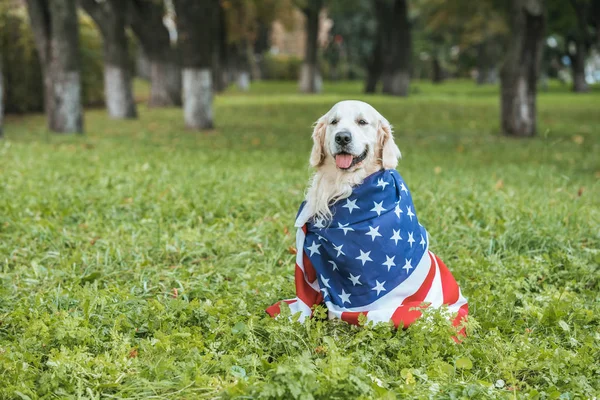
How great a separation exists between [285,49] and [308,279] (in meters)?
77.8

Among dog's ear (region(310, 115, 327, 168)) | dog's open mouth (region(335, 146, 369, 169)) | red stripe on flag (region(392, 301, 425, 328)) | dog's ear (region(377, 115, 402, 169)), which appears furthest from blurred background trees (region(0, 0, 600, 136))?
red stripe on flag (region(392, 301, 425, 328))

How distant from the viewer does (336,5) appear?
32.8 m

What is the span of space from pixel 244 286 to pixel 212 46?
11.0 meters

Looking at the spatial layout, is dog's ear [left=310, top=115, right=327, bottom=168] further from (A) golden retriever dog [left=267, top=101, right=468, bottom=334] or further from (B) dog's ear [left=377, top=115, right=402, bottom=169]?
(B) dog's ear [left=377, top=115, right=402, bottom=169]

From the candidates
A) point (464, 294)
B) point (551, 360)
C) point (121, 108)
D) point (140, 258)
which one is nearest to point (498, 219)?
point (464, 294)

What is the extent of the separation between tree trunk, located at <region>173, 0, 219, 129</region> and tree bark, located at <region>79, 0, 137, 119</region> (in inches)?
176

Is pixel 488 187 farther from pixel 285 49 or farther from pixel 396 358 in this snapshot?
pixel 285 49

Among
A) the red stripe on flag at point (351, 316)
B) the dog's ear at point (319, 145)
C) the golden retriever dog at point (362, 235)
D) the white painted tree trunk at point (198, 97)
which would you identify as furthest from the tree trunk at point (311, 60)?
the red stripe on flag at point (351, 316)

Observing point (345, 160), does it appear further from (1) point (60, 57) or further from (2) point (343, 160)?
(1) point (60, 57)

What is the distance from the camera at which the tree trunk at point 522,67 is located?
40.5 ft

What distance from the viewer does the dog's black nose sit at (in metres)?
3.52

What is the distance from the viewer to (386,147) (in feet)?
12.1

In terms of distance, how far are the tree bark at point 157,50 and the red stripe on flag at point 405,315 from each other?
18998 millimetres

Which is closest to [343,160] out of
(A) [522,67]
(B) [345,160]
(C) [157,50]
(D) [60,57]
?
(B) [345,160]
